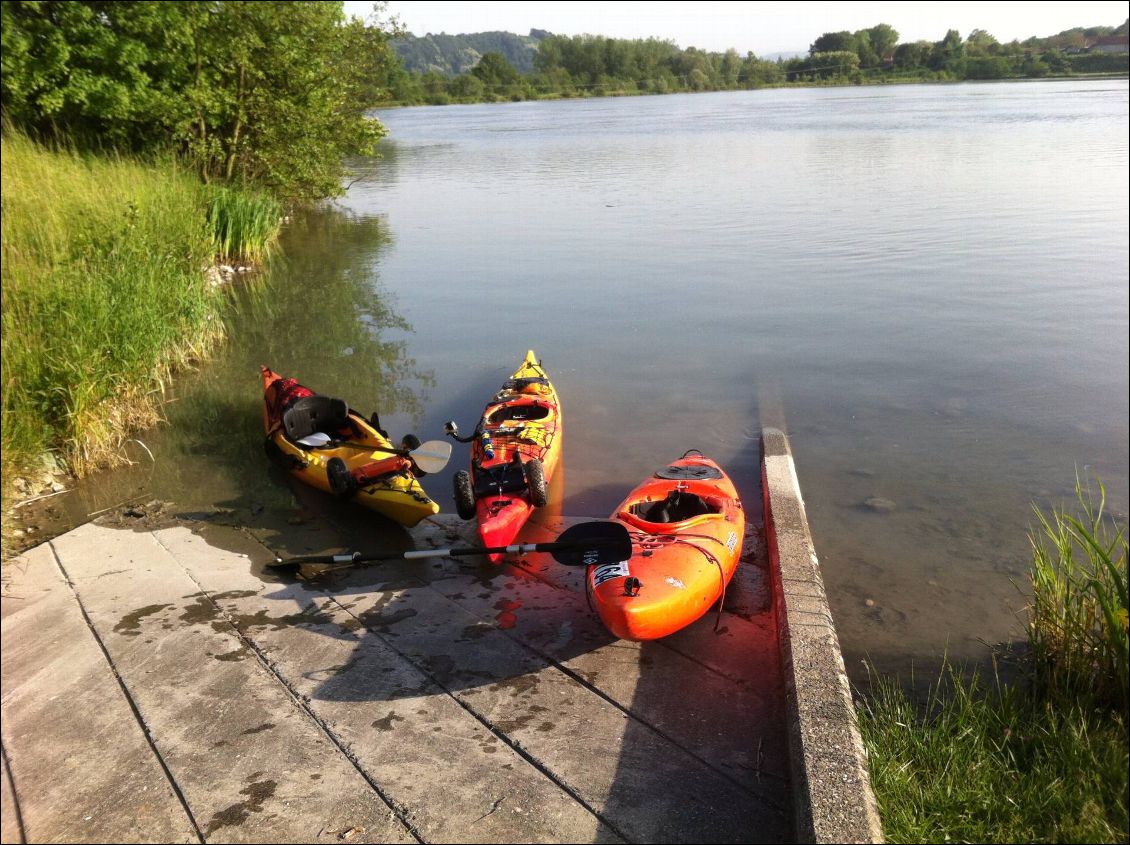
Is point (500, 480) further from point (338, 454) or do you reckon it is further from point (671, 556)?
point (671, 556)

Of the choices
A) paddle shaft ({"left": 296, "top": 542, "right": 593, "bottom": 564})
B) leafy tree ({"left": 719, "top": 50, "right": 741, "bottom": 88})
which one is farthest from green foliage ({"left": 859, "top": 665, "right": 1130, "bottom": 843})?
leafy tree ({"left": 719, "top": 50, "right": 741, "bottom": 88})

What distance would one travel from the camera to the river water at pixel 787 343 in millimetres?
6742

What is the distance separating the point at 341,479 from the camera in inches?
250

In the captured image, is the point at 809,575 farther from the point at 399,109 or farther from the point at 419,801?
the point at 399,109

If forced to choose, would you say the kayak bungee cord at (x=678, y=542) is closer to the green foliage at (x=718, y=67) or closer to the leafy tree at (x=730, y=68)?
the green foliage at (x=718, y=67)

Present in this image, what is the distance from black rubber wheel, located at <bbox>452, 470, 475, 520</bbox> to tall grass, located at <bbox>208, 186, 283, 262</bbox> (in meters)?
8.11

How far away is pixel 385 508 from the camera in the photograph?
20.6 feet

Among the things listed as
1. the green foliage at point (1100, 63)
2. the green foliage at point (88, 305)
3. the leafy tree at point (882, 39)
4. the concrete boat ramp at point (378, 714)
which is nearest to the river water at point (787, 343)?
the green foliage at point (88, 305)

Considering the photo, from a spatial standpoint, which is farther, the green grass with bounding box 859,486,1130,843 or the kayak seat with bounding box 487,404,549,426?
the kayak seat with bounding box 487,404,549,426

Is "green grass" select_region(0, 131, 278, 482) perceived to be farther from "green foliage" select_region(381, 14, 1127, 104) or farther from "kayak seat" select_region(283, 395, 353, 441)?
"green foliage" select_region(381, 14, 1127, 104)

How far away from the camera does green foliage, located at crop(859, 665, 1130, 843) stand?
295 cm

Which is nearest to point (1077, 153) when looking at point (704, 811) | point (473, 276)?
point (473, 276)

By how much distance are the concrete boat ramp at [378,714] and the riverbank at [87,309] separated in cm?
146

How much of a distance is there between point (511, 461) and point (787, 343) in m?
5.75
